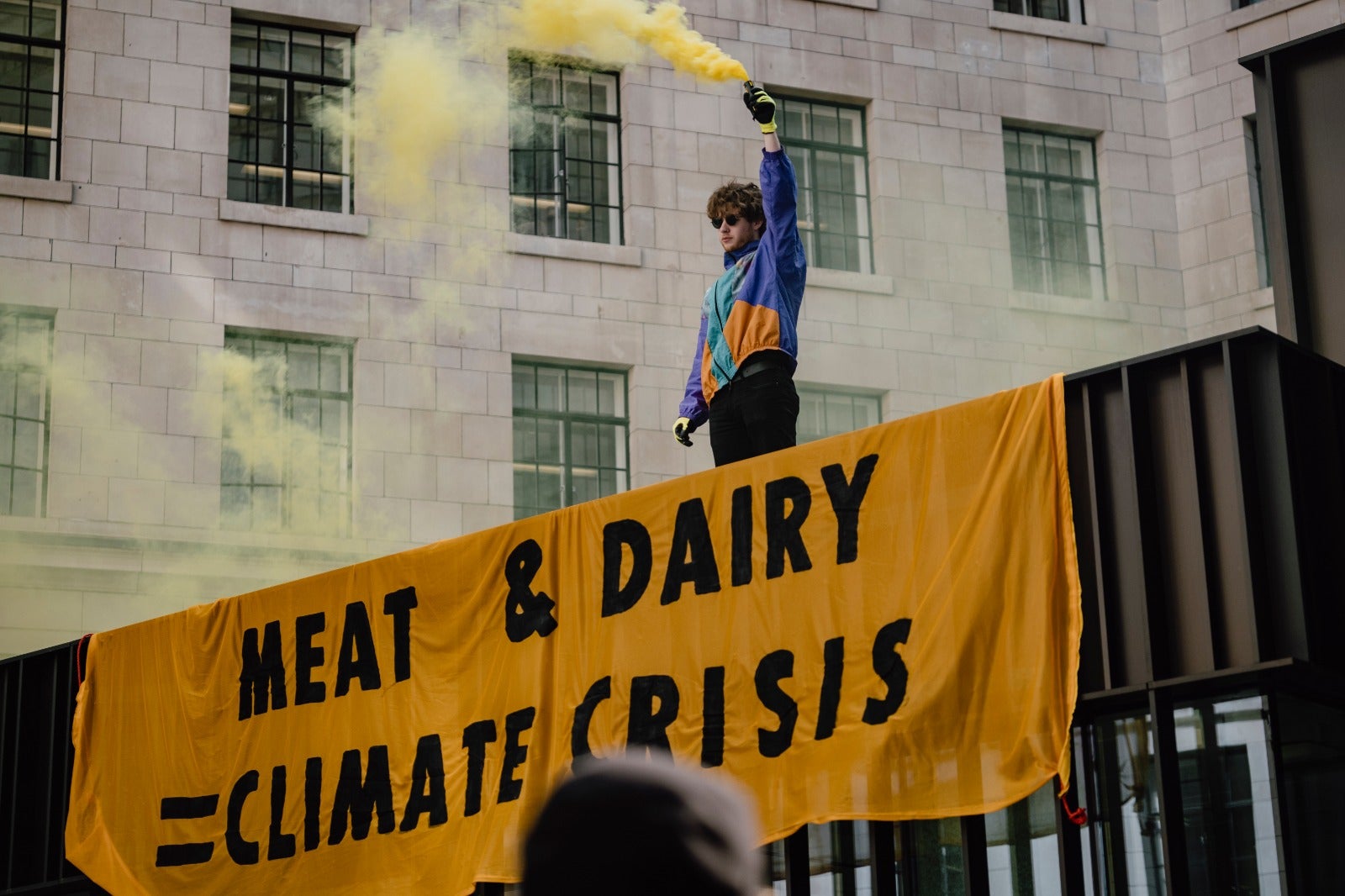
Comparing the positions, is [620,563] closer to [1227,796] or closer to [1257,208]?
[1227,796]

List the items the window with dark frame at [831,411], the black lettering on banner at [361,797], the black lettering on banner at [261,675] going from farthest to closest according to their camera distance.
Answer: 1. the window with dark frame at [831,411]
2. the black lettering on banner at [261,675]
3. the black lettering on banner at [361,797]

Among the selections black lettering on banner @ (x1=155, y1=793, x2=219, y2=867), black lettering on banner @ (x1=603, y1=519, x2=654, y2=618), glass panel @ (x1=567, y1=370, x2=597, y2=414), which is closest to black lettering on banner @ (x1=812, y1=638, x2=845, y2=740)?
black lettering on banner @ (x1=603, y1=519, x2=654, y2=618)

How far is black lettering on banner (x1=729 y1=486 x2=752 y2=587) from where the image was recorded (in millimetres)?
9875

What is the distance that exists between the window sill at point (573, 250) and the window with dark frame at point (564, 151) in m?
0.34

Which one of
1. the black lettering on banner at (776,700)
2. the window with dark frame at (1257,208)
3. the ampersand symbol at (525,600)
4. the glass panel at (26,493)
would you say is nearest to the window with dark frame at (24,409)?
the glass panel at (26,493)

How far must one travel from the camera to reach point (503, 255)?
77.1ft

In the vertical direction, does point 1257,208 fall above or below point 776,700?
above

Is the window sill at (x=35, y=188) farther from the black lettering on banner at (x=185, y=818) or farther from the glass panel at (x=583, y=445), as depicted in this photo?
the black lettering on banner at (x=185, y=818)

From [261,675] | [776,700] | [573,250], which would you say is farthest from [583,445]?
[776,700]

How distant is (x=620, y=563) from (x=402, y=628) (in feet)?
5.77

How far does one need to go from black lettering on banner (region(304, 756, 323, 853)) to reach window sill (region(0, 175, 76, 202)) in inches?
460

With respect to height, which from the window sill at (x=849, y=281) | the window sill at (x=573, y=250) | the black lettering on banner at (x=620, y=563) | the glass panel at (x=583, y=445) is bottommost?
the black lettering on banner at (x=620, y=563)

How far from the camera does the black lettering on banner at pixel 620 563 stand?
10.4 metres

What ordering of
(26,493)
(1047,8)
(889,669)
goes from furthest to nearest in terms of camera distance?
(1047,8) < (26,493) < (889,669)
